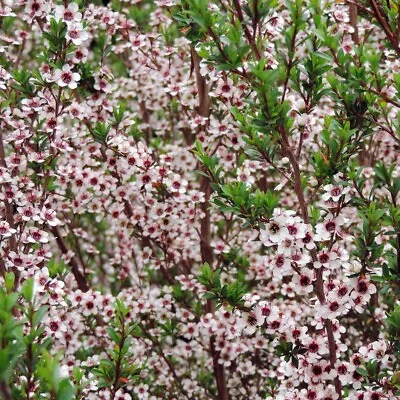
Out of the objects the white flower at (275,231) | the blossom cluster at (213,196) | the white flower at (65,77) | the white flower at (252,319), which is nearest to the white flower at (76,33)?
the blossom cluster at (213,196)

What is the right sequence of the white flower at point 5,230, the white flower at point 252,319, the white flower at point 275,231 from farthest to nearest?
the white flower at point 5,230 → the white flower at point 252,319 → the white flower at point 275,231

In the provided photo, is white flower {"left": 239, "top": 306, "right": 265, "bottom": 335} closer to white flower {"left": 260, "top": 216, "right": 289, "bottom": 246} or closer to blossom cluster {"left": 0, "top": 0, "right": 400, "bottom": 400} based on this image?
blossom cluster {"left": 0, "top": 0, "right": 400, "bottom": 400}

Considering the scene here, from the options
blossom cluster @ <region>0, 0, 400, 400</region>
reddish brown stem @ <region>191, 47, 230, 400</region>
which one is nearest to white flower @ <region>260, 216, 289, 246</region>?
blossom cluster @ <region>0, 0, 400, 400</region>

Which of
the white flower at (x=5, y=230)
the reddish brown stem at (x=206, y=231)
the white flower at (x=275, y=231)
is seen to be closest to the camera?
the white flower at (x=275, y=231)

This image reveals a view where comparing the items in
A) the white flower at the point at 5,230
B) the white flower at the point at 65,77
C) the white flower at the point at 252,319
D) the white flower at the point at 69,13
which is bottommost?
the white flower at the point at 252,319

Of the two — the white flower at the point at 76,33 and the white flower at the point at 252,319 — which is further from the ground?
the white flower at the point at 76,33

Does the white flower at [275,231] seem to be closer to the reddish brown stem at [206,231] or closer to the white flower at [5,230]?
the white flower at [5,230]

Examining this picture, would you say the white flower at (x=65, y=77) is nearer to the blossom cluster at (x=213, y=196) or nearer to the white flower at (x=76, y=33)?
the blossom cluster at (x=213, y=196)

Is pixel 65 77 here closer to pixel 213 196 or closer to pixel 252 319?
pixel 213 196

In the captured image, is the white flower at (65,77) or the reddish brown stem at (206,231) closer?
the white flower at (65,77)

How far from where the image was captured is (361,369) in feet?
11.2

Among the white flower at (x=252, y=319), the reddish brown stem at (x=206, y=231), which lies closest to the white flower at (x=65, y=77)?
the reddish brown stem at (x=206, y=231)

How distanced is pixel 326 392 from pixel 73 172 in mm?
2609

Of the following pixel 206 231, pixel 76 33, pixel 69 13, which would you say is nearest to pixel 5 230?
pixel 76 33
